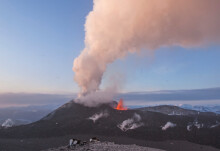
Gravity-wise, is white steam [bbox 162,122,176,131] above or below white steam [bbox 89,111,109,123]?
below

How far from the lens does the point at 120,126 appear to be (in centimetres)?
8738

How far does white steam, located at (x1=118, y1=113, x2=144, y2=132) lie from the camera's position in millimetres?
86856

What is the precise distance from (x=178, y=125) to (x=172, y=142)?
1675 cm

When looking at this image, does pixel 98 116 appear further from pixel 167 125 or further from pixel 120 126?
pixel 167 125

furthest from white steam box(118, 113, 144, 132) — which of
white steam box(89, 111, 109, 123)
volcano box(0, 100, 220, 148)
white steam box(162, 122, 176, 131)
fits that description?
white steam box(89, 111, 109, 123)

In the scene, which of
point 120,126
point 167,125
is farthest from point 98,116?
point 167,125

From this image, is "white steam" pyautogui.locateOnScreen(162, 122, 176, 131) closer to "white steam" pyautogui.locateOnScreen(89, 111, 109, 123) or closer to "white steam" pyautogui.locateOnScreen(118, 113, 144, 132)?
"white steam" pyautogui.locateOnScreen(118, 113, 144, 132)

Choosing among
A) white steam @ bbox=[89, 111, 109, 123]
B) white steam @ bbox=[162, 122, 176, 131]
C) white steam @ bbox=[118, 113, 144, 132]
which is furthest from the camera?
white steam @ bbox=[89, 111, 109, 123]

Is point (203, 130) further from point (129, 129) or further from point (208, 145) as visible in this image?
point (129, 129)

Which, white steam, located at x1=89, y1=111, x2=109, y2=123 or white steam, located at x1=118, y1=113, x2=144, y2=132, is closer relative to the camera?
white steam, located at x1=118, y1=113, x2=144, y2=132

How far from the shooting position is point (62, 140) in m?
74.4

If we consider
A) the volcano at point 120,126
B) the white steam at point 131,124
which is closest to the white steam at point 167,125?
the volcano at point 120,126

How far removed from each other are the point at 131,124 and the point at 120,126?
14.9 feet

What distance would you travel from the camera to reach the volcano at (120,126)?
8118 centimetres
